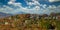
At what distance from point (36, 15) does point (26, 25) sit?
0.18 meters

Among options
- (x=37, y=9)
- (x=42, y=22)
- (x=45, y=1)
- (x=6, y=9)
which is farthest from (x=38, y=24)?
(x=6, y=9)

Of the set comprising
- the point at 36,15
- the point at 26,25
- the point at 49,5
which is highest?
the point at 49,5

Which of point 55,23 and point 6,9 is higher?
point 6,9

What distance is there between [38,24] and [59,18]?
280 millimetres

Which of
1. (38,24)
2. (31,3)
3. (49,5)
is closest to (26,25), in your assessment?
(38,24)

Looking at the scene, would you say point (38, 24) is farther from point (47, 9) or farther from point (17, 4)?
point (17, 4)

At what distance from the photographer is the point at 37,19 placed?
5.33 feet

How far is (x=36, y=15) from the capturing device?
1.64m

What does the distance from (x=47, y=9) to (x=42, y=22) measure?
0.18 metres

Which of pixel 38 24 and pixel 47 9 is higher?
pixel 47 9

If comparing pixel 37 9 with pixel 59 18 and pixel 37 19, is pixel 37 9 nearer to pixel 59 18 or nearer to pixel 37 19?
pixel 37 19

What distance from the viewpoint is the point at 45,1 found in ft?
5.36

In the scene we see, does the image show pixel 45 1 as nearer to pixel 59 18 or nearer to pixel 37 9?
pixel 37 9

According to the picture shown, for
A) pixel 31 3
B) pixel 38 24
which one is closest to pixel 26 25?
pixel 38 24
